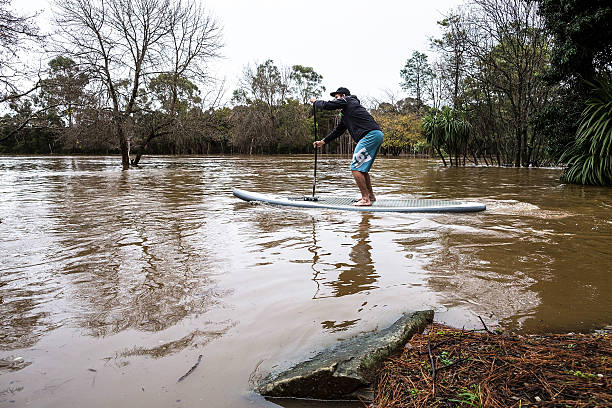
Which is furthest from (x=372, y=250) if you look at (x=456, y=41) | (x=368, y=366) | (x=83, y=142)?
(x=456, y=41)

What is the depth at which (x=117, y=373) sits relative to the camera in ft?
5.75

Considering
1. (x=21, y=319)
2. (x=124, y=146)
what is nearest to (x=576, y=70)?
(x=21, y=319)

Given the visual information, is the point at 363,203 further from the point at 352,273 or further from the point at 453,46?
the point at 453,46

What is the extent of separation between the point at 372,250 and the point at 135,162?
17750 mm

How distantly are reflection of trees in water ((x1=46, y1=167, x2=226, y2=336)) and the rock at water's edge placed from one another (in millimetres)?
881

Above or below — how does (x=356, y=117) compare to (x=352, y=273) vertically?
above

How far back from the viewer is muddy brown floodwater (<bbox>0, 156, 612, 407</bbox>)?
1.78 metres

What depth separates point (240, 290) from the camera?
8.99ft

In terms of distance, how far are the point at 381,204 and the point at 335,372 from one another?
4681 mm

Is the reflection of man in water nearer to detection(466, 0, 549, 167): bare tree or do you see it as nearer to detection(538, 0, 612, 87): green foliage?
detection(538, 0, 612, 87): green foliage

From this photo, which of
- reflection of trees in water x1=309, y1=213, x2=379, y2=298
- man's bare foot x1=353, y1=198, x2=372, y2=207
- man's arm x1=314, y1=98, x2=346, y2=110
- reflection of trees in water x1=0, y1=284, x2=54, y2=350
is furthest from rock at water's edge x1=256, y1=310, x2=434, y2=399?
man's arm x1=314, y1=98, x2=346, y2=110

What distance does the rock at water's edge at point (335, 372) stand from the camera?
5.26 feet

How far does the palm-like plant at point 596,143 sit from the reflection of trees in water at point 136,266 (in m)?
8.90

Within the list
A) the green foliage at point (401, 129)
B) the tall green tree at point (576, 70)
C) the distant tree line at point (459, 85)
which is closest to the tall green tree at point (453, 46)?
the distant tree line at point (459, 85)
